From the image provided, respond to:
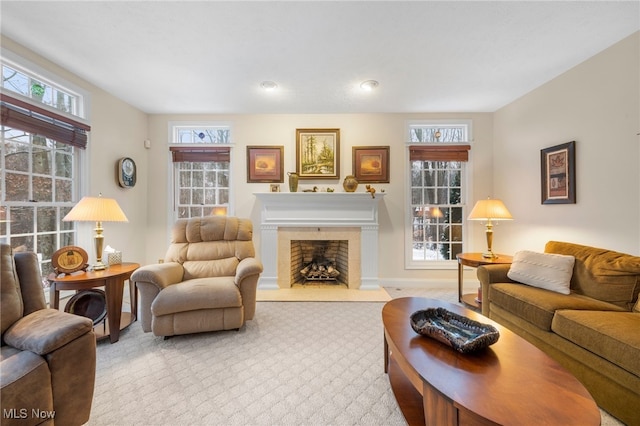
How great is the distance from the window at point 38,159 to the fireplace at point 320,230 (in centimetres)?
206

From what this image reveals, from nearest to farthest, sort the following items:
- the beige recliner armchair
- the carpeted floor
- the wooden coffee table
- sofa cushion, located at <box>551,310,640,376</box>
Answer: the wooden coffee table
sofa cushion, located at <box>551,310,640,376</box>
the carpeted floor
the beige recliner armchair

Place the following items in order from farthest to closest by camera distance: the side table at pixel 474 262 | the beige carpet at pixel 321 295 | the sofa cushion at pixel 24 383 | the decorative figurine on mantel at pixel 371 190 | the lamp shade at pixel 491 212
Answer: the decorative figurine on mantel at pixel 371 190
the beige carpet at pixel 321 295
the lamp shade at pixel 491 212
the side table at pixel 474 262
the sofa cushion at pixel 24 383

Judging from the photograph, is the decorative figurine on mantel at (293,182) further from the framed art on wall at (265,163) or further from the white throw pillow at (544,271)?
the white throw pillow at (544,271)

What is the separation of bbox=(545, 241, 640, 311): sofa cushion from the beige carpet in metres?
1.78

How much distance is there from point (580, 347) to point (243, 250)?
9.11ft

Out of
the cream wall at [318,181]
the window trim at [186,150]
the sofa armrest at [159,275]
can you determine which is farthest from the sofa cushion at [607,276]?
the window trim at [186,150]

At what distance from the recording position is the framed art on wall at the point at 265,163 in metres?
3.61

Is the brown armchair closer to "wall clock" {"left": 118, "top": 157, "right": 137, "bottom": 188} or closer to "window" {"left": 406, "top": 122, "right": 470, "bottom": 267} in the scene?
"wall clock" {"left": 118, "top": 157, "right": 137, "bottom": 188}

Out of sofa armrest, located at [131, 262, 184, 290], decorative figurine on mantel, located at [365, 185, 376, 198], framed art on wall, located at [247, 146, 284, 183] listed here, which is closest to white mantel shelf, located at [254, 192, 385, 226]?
decorative figurine on mantel, located at [365, 185, 376, 198]

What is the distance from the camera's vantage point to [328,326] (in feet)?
7.88

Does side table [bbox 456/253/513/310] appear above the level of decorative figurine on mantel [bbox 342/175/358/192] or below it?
below

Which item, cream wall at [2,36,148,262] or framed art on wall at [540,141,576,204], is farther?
cream wall at [2,36,148,262]

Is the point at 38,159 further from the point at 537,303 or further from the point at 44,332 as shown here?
the point at 537,303

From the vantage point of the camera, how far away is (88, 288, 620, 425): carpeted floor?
4.48ft
